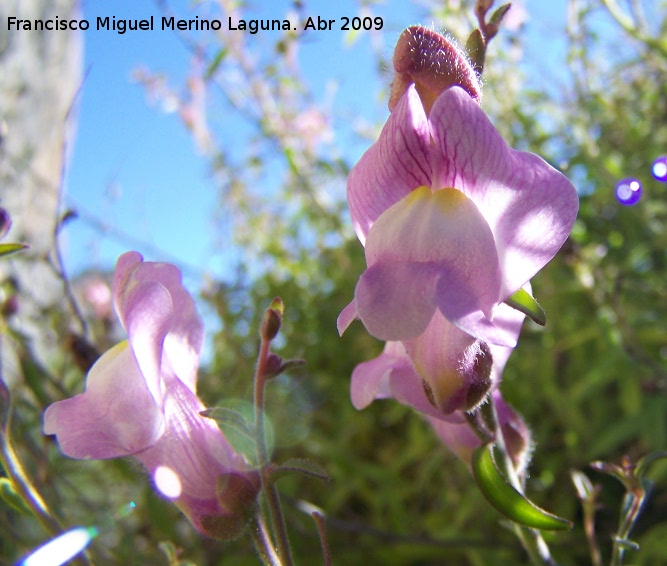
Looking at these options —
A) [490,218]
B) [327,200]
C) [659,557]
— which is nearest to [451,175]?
[490,218]

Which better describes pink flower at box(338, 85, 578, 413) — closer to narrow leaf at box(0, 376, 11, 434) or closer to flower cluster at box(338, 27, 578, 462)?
flower cluster at box(338, 27, 578, 462)

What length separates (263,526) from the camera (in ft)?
1.10

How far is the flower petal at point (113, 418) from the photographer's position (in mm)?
311

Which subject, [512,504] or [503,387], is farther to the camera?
[503,387]

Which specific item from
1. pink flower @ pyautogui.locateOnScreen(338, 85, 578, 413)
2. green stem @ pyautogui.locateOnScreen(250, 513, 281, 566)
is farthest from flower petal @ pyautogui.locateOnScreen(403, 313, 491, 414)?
green stem @ pyautogui.locateOnScreen(250, 513, 281, 566)

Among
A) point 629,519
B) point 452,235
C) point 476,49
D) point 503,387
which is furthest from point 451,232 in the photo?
point 503,387

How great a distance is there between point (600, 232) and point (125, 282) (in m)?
0.90

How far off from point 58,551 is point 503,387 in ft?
2.70

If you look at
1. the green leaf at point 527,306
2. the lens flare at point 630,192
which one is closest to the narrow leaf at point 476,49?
the green leaf at point 527,306

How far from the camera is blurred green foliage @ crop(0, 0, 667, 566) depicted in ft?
2.77

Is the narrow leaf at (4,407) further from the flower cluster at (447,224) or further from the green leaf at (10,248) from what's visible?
the flower cluster at (447,224)

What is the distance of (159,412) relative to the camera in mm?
314

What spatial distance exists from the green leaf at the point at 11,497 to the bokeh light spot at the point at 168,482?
7 centimetres

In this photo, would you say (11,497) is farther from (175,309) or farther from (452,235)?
(452,235)
